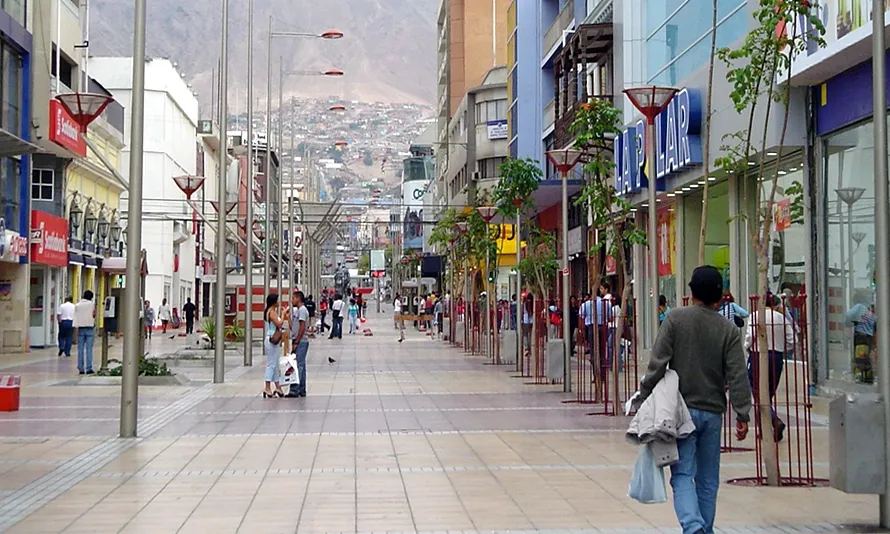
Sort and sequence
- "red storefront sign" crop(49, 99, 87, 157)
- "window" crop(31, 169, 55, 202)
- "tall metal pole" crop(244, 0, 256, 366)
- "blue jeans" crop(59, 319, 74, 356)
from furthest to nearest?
1. "window" crop(31, 169, 55, 202)
2. "red storefront sign" crop(49, 99, 87, 157)
3. "blue jeans" crop(59, 319, 74, 356)
4. "tall metal pole" crop(244, 0, 256, 366)

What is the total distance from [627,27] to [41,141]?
2079 cm

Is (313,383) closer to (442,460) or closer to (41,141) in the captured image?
(442,460)

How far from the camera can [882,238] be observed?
9398 millimetres

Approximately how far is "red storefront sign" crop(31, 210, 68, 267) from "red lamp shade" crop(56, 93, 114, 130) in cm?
2587

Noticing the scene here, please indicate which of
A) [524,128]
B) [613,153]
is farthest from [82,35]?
[613,153]

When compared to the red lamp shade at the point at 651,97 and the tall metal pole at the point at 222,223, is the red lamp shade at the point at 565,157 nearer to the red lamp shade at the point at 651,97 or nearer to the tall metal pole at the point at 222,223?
the red lamp shade at the point at 651,97

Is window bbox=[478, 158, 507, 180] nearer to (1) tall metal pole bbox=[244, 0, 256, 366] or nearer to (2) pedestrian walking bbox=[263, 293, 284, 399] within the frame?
(1) tall metal pole bbox=[244, 0, 256, 366]

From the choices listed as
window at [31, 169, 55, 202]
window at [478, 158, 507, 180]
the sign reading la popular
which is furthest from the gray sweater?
window at [478, 158, 507, 180]

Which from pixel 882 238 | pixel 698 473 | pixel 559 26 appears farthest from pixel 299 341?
pixel 559 26

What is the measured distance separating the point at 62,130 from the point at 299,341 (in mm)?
24320

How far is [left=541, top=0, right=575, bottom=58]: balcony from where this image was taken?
42.4m

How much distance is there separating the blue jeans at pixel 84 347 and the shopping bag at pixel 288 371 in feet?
25.4

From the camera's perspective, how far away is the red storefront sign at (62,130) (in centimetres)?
4203

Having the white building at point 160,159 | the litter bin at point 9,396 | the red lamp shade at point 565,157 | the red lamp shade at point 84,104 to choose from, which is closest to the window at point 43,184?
the white building at point 160,159
